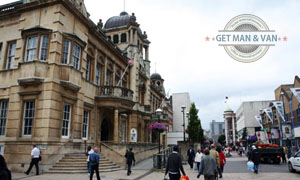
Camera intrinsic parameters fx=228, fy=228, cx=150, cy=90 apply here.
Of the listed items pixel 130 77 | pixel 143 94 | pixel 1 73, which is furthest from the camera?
pixel 143 94

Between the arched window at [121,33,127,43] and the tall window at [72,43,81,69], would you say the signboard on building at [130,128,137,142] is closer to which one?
the tall window at [72,43,81,69]

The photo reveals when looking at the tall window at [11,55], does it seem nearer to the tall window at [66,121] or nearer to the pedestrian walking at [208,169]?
the tall window at [66,121]

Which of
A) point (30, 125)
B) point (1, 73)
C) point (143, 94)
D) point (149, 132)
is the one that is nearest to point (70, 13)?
point (1, 73)

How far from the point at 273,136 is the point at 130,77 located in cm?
2175

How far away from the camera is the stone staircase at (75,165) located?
14.2 m

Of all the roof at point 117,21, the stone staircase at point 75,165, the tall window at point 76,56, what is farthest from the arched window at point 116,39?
the stone staircase at point 75,165

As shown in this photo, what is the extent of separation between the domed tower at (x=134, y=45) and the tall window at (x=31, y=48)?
15253 millimetres

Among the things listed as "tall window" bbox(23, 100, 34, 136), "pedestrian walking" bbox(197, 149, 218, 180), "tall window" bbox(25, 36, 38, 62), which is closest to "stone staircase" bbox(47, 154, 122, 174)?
"tall window" bbox(23, 100, 34, 136)

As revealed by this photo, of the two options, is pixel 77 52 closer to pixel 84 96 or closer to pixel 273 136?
pixel 84 96

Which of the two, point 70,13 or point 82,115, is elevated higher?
point 70,13

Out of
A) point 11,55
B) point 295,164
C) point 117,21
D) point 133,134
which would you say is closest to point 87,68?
point 11,55

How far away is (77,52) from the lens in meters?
18.4

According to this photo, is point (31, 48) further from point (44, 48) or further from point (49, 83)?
point (49, 83)

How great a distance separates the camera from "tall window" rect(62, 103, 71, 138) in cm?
1655
